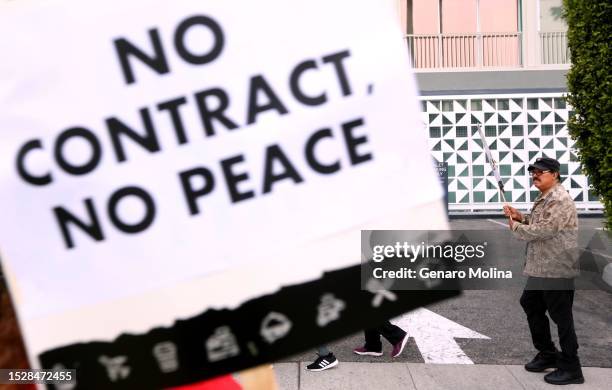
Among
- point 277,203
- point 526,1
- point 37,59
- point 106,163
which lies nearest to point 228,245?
point 277,203

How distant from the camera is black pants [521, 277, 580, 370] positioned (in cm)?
445

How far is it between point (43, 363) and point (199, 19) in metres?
0.76

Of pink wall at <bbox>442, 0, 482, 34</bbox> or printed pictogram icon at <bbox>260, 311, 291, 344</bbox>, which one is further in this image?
pink wall at <bbox>442, 0, 482, 34</bbox>

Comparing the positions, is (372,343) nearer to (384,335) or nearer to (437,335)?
(384,335)

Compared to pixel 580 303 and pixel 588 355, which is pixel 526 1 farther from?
pixel 588 355

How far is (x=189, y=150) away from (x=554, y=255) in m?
4.09

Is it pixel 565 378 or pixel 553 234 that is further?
pixel 565 378

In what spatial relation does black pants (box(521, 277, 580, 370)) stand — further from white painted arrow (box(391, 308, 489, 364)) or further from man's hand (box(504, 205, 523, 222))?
white painted arrow (box(391, 308, 489, 364))

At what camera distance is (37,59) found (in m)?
1.06

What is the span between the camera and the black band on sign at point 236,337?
1.06 meters

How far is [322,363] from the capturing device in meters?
4.91

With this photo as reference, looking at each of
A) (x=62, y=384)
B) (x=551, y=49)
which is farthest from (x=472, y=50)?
(x=62, y=384)

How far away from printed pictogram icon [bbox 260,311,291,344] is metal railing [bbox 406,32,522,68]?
16584mm

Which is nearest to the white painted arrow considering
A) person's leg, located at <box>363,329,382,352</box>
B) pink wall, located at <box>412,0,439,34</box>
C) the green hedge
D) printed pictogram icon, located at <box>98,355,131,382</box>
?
person's leg, located at <box>363,329,382,352</box>
